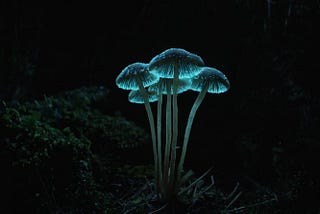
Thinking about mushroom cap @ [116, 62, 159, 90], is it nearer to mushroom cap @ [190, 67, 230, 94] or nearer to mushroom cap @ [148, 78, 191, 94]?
mushroom cap @ [148, 78, 191, 94]

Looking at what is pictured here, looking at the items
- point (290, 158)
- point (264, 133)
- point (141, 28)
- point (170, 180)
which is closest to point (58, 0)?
point (141, 28)

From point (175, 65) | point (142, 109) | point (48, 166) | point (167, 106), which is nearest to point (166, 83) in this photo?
point (167, 106)

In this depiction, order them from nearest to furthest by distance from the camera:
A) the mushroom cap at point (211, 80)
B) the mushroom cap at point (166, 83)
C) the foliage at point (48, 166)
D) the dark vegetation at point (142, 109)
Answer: the foliage at point (48, 166), the dark vegetation at point (142, 109), the mushroom cap at point (211, 80), the mushroom cap at point (166, 83)

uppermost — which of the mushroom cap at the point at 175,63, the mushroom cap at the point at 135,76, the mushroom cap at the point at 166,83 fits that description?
the mushroom cap at the point at 175,63

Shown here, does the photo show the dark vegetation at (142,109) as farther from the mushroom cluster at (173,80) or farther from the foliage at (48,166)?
the mushroom cluster at (173,80)

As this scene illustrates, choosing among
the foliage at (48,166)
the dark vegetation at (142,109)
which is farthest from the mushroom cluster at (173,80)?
the foliage at (48,166)

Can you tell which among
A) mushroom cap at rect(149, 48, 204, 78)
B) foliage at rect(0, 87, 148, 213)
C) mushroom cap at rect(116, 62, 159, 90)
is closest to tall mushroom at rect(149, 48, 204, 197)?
mushroom cap at rect(149, 48, 204, 78)

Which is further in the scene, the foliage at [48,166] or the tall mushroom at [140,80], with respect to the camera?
the tall mushroom at [140,80]
